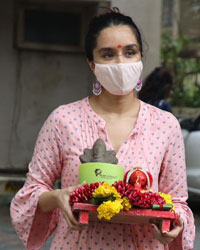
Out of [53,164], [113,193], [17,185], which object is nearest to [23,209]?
[53,164]

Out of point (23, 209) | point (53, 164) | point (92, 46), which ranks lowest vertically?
point (23, 209)

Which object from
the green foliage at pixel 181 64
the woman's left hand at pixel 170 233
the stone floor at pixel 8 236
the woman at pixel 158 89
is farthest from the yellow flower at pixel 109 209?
the green foliage at pixel 181 64

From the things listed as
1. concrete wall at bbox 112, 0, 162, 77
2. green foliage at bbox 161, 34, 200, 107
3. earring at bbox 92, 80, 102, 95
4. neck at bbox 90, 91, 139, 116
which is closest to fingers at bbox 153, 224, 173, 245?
neck at bbox 90, 91, 139, 116

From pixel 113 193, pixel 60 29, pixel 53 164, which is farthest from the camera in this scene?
pixel 60 29

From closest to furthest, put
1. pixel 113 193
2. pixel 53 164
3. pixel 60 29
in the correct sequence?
1. pixel 113 193
2. pixel 53 164
3. pixel 60 29

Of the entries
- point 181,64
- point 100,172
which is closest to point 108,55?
point 100,172

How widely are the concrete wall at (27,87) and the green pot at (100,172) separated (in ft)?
24.6

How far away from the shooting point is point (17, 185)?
961 centimetres

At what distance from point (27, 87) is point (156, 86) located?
297cm

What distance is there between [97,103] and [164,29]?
1437cm

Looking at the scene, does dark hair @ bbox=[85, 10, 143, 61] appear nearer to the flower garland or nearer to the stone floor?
the flower garland

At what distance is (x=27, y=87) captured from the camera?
1042 centimetres

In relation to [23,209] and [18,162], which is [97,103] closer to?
[23,209]

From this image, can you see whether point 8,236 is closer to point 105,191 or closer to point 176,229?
point 176,229
